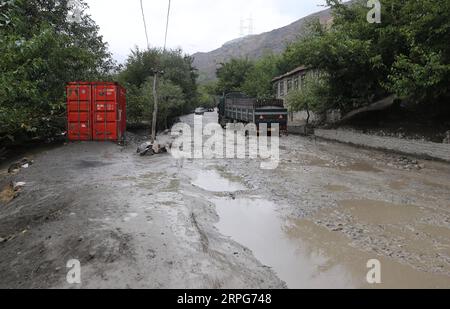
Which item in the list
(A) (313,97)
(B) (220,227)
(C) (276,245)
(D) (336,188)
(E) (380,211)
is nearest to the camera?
(C) (276,245)

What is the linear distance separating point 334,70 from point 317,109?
3.40 metres

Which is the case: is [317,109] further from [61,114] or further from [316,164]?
[61,114]

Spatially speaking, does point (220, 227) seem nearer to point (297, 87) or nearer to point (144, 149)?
point (144, 149)

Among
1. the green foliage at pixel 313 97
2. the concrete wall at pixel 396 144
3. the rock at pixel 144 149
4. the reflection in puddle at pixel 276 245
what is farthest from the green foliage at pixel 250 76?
the reflection in puddle at pixel 276 245

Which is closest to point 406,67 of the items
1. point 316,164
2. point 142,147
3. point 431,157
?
point 431,157

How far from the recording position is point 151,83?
2823 cm

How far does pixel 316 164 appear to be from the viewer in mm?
13281

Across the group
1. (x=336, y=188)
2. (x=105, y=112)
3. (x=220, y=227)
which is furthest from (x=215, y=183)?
(x=105, y=112)

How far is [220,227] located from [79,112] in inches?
454

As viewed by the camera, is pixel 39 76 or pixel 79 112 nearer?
pixel 39 76

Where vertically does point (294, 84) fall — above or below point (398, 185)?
above

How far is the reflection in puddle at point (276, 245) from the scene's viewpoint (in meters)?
4.63

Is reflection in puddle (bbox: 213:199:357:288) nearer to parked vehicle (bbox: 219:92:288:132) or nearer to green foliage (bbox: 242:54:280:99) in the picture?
parked vehicle (bbox: 219:92:288:132)

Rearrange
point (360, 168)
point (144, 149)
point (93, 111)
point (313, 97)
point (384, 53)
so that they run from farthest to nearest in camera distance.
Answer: point (313, 97) → point (384, 53) → point (93, 111) → point (144, 149) → point (360, 168)
